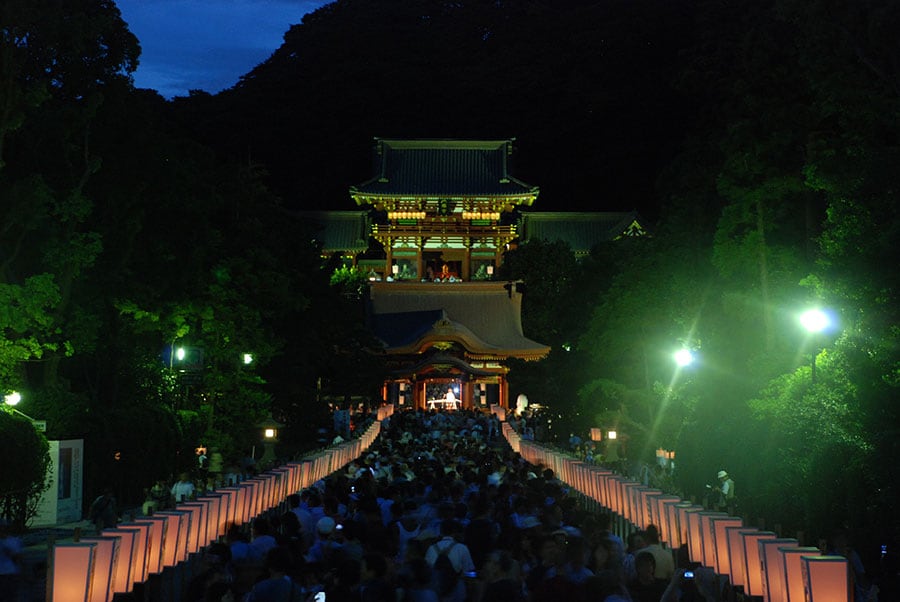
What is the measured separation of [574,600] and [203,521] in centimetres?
806

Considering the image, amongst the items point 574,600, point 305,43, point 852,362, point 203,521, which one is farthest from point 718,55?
point 305,43

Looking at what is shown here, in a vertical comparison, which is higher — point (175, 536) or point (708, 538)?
point (708, 538)

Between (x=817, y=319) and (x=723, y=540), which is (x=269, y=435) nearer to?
(x=817, y=319)

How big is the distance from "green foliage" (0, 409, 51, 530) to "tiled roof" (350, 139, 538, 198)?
51.4 metres

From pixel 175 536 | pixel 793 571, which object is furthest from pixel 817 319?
pixel 175 536

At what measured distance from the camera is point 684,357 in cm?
2973

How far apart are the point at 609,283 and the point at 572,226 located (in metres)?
39.1

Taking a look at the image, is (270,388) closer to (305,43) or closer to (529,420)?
(529,420)

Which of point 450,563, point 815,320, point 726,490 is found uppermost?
point 815,320

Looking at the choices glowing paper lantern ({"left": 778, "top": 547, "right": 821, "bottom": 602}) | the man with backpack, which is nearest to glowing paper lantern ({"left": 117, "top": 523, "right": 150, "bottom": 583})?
the man with backpack

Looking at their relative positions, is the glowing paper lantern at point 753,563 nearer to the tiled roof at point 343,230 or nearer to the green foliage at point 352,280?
the green foliage at point 352,280

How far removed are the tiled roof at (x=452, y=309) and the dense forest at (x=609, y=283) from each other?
51.9 ft

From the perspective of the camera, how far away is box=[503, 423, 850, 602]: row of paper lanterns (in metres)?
9.16

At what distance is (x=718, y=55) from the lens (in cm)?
2638
